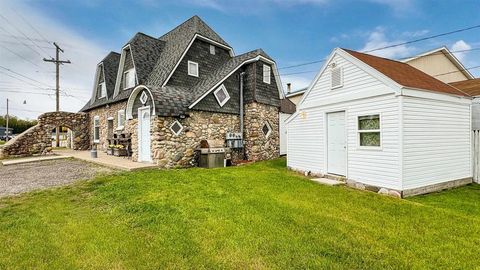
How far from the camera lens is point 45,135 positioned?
56.5 feet

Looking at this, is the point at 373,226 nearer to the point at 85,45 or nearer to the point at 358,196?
the point at 358,196

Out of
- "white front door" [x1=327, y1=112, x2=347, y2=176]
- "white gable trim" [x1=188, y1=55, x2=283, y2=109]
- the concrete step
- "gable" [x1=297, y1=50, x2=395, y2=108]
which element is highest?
"white gable trim" [x1=188, y1=55, x2=283, y2=109]

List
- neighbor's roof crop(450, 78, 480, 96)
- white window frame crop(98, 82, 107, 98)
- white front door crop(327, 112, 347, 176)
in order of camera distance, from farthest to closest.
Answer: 1. white window frame crop(98, 82, 107, 98)
2. neighbor's roof crop(450, 78, 480, 96)
3. white front door crop(327, 112, 347, 176)

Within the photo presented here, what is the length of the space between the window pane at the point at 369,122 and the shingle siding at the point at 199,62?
32.1 feet

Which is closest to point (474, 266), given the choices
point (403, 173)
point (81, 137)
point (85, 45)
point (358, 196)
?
point (358, 196)

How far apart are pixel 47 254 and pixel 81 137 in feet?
65.5

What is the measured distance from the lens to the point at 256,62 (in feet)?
46.0

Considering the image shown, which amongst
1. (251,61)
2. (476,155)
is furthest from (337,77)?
(251,61)

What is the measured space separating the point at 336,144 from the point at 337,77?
235 cm

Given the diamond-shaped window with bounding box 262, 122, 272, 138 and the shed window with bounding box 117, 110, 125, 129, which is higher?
the shed window with bounding box 117, 110, 125, 129

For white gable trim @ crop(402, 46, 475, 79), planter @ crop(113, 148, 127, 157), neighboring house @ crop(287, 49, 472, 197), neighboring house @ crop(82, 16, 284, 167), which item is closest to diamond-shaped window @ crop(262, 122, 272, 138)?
neighboring house @ crop(82, 16, 284, 167)

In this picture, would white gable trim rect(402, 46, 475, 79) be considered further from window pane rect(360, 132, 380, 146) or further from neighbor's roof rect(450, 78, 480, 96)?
window pane rect(360, 132, 380, 146)

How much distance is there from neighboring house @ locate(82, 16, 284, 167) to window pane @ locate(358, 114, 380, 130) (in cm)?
695

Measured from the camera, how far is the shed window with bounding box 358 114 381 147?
22.9 feet
